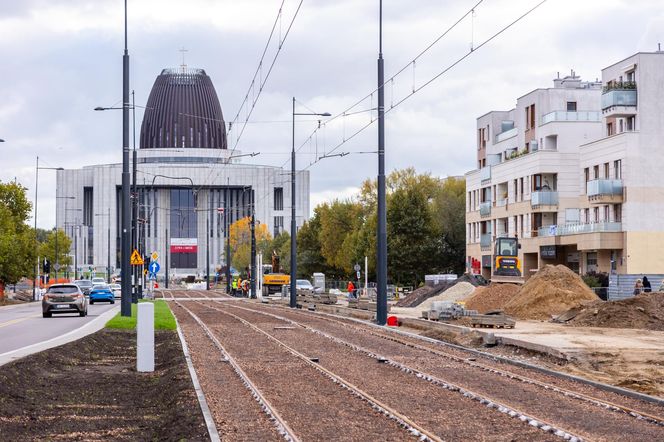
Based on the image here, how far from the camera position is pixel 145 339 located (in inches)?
874

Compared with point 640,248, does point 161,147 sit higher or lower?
higher

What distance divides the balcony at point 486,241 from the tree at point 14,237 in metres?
34.1

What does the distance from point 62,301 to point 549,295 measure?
20466mm

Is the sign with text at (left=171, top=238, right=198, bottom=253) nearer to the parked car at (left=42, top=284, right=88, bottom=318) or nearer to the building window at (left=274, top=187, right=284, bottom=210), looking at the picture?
the building window at (left=274, top=187, right=284, bottom=210)

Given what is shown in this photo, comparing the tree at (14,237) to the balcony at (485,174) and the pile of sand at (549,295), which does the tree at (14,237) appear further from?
the pile of sand at (549,295)

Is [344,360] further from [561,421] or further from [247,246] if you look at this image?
[247,246]

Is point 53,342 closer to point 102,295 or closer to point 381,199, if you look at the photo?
point 381,199

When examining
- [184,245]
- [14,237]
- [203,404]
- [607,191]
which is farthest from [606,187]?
[184,245]

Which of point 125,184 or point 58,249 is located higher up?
point 125,184

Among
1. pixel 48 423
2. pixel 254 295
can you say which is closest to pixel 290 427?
pixel 48 423

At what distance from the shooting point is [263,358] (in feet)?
81.1

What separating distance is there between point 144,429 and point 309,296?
52651 mm

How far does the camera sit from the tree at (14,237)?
74875 millimetres

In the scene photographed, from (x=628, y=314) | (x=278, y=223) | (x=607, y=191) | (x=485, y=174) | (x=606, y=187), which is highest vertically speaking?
(x=278, y=223)
